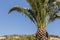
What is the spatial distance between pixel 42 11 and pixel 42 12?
0.17 m

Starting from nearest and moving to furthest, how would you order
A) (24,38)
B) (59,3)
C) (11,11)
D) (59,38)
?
(59,3) < (11,11) < (24,38) < (59,38)

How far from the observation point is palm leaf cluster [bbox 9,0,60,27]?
2139cm

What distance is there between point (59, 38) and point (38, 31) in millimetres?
18710

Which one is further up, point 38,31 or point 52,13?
point 52,13

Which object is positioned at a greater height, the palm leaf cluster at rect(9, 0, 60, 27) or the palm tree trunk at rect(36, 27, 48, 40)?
the palm leaf cluster at rect(9, 0, 60, 27)

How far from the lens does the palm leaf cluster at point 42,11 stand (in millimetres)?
21391

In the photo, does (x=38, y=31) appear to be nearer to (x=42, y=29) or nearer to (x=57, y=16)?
(x=42, y=29)

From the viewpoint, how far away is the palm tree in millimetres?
21406

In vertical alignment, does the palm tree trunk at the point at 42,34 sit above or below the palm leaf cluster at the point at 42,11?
below

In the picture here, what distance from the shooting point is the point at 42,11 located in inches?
845

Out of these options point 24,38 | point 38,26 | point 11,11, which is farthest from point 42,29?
point 24,38

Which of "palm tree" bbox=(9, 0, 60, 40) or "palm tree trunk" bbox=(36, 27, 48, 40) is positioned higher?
"palm tree" bbox=(9, 0, 60, 40)

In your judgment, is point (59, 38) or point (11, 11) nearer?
point (11, 11)

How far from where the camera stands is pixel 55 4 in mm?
21391
